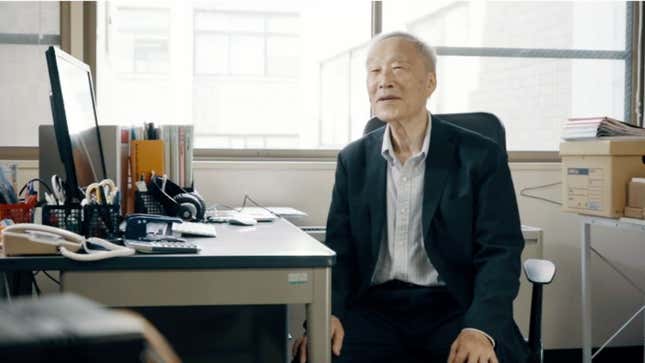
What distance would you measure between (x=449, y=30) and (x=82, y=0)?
1655 millimetres

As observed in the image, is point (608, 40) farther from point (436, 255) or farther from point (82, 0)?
point (82, 0)

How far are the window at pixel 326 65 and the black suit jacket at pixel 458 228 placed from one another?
53.4 inches

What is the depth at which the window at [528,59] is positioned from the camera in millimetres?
3240

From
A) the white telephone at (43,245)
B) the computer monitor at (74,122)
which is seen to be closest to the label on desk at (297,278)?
the white telephone at (43,245)

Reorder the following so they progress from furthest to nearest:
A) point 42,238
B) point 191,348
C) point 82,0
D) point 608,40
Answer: point 608,40 → point 82,0 → point 191,348 → point 42,238

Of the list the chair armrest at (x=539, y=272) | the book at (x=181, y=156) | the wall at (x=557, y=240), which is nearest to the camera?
the chair armrest at (x=539, y=272)

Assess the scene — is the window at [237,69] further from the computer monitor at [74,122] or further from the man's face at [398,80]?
the man's face at [398,80]

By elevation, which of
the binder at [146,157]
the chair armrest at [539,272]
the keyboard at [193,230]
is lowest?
the chair armrest at [539,272]

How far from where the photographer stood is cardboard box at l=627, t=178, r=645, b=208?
8.06ft

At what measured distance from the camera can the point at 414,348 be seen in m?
1.68

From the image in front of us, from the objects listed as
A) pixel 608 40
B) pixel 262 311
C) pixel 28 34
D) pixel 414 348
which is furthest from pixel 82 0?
pixel 608 40

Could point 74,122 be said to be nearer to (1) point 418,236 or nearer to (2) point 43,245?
(2) point 43,245

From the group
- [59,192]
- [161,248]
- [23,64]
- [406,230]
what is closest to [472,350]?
[406,230]

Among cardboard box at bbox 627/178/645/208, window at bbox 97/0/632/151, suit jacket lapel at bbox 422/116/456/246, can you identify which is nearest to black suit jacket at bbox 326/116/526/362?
suit jacket lapel at bbox 422/116/456/246
